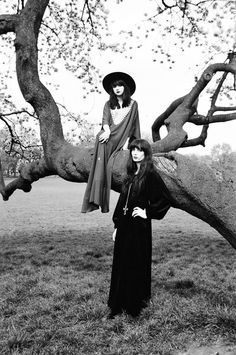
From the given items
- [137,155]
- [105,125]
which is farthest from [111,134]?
[137,155]

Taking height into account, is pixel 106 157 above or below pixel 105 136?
below

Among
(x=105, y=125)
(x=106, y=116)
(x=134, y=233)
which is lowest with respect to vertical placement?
(x=134, y=233)

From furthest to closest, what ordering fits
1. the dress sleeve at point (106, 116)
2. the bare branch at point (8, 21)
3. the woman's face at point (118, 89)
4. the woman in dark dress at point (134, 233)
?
1. the bare branch at point (8, 21)
2. the dress sleeve at point (106, 116)
3. the woman's face at point (118, 89)
4. the woman in dark dress at point (134, 233)

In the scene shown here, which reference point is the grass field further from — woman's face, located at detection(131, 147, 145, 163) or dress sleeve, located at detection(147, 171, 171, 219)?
woman's face, located at detection(131, 147, 145, 163)

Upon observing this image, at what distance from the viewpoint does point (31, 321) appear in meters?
4.46

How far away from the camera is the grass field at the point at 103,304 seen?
12.5ft

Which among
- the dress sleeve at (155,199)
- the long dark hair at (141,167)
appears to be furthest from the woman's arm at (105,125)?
the dress sleeve at (155,199)

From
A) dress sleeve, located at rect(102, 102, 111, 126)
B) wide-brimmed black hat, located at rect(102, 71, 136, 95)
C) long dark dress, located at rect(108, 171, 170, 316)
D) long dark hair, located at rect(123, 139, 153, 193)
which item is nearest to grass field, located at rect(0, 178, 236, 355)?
long dark dress, located at rect(108, 171, 170, 316)

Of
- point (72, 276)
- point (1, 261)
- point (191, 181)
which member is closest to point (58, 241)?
point (1, 261)

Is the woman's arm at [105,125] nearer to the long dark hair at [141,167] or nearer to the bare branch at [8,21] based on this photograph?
the long dark hair at [141,167]

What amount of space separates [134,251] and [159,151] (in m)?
1.46

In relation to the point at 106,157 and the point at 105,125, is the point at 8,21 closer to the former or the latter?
the point at 105,125

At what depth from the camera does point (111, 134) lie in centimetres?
492

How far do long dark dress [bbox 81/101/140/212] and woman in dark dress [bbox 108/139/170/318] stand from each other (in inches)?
10.8
